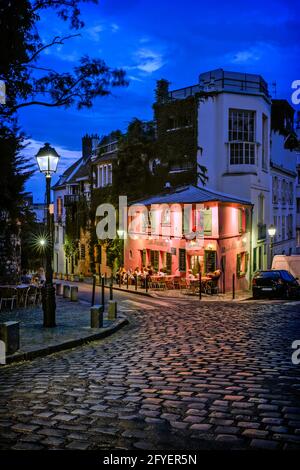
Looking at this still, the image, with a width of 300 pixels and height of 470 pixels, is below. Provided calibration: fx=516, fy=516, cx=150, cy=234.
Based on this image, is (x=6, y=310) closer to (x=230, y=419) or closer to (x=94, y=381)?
(x=94, y=381)

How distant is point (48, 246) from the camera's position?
12719 mm

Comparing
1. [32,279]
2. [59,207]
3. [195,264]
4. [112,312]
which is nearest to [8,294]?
[112,312]

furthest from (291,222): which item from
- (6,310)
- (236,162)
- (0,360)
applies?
(0,360)

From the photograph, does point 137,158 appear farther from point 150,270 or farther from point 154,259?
point 150,270

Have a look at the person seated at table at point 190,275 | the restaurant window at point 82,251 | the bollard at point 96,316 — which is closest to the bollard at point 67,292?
the person seated at table at point 190,275

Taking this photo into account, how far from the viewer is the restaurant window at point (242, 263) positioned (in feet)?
99.1

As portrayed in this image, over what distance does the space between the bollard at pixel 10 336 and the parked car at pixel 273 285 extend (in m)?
15.8

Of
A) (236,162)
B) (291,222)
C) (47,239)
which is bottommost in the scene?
(47,239)

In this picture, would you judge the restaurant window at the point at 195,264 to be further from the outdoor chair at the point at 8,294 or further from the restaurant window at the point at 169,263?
the outdoor chair at the point at 8,294

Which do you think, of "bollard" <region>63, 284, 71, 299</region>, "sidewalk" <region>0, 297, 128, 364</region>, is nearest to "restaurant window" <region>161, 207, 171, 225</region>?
"bollard" <region>63, 284, 71, 299</region>

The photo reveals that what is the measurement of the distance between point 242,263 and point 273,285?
808 cm

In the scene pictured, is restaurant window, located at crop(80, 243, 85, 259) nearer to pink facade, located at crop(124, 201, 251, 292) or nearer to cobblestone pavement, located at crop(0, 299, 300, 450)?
pink facade, located at crop(124, 201, 251, 292)

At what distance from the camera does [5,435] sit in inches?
195
